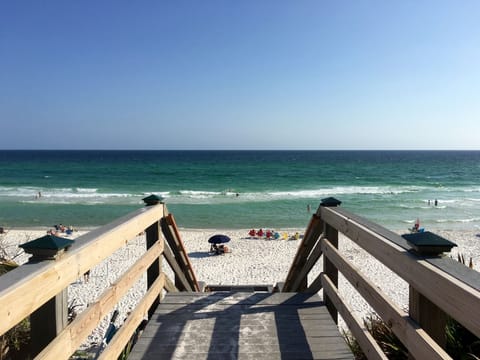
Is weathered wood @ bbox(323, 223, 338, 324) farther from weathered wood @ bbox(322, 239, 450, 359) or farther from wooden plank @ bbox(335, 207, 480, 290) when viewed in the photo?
wooden plank @ bbox(335, 207, 480, 290)

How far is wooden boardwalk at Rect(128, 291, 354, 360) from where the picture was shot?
99.6 inches

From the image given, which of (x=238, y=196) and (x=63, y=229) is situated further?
(x=238, y=196)

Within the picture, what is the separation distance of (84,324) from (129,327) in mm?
762

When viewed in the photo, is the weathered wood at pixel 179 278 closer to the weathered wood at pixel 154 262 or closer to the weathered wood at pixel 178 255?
the weathered wood at pixel 178 255

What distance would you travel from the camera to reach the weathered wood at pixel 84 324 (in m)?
1.34

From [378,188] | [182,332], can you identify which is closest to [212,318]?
[182,332]

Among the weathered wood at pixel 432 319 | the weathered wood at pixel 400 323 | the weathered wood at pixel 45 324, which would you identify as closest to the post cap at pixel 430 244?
the weathered wood at pixel 432 319

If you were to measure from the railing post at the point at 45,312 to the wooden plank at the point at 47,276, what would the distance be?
5 centimetres

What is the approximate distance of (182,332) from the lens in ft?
9.21

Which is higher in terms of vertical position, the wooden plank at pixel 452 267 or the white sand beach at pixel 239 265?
the wooden plank at pixel 452 267

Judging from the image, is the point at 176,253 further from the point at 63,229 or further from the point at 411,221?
the point at 411,221

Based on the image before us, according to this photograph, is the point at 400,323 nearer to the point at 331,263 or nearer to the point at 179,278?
the point at 331,263

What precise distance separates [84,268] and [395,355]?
2506 mm

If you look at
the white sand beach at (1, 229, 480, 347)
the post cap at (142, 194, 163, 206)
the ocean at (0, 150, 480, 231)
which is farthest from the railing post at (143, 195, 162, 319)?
the ocean at (0, 150, 480, 231)
